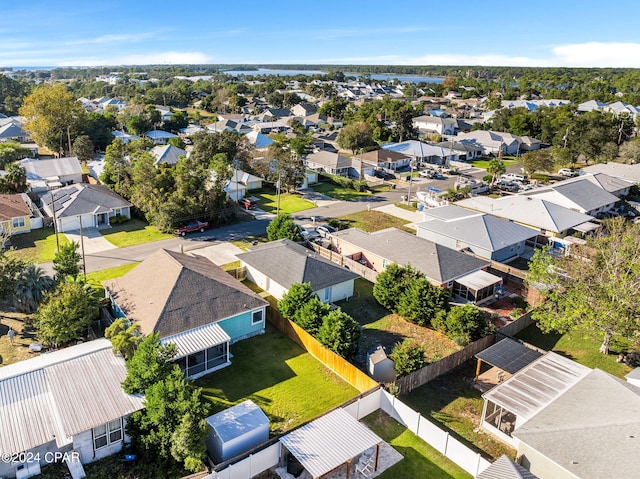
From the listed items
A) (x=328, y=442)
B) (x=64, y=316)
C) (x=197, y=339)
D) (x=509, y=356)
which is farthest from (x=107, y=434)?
(x=509, y=356)

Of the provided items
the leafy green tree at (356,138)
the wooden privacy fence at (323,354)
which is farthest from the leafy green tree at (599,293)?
the leafy green tree at (356,138)

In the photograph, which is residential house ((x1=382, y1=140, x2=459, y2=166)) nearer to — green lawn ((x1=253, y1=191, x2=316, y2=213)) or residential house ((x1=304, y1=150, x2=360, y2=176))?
residential house ((x1=304, y1=150, x2=360, y2=176))

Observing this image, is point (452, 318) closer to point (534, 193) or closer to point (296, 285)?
point (296, 285)

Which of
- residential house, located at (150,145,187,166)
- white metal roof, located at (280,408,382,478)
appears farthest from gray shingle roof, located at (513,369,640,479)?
residential house, located at (150,145,187,166)

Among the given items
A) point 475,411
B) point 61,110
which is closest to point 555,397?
point 475,411

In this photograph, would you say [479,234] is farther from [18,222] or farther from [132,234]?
[18,222]

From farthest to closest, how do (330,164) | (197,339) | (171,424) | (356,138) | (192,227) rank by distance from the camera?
1. (356,138)
2. (330,164)
3. (192,227)
4. (197,339)
5. (171,424)
